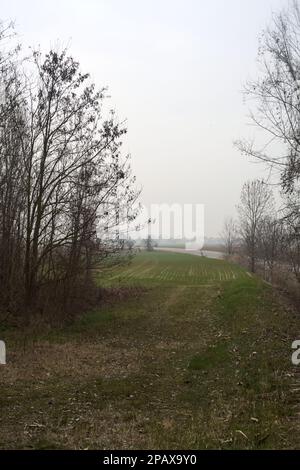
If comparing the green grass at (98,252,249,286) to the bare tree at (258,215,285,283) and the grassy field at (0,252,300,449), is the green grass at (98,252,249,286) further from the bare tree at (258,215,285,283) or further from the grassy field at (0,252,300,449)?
the grassy field at (0,252,300,449)

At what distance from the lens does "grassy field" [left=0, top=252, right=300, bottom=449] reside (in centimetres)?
624

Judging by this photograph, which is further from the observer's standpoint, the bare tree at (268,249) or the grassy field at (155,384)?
the bare tree at (268,249)

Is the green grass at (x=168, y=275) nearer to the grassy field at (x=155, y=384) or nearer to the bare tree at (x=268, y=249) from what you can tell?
the bare tree at (x=268, y=249)

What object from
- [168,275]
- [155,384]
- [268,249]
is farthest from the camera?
[168,275]

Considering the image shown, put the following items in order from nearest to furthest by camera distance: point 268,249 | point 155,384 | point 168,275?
point 155,384 → point 268,249 → point 168,275

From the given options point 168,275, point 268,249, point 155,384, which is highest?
point 268,249

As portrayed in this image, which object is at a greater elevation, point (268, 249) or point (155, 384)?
point (268, 249)

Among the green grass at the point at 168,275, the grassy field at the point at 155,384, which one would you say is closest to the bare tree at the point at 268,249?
the green grass at the point at 168,275

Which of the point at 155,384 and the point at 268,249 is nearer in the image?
the point at 155,384

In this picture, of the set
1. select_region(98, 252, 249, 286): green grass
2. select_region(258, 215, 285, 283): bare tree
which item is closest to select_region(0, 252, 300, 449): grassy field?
select_region(98, 252, 249, 286): green grass

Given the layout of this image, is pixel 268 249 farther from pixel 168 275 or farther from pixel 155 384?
pixel 155 384

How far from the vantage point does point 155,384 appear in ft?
31.0

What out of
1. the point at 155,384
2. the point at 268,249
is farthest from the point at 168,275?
the point at 155,384

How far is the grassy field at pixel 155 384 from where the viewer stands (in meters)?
6.24
